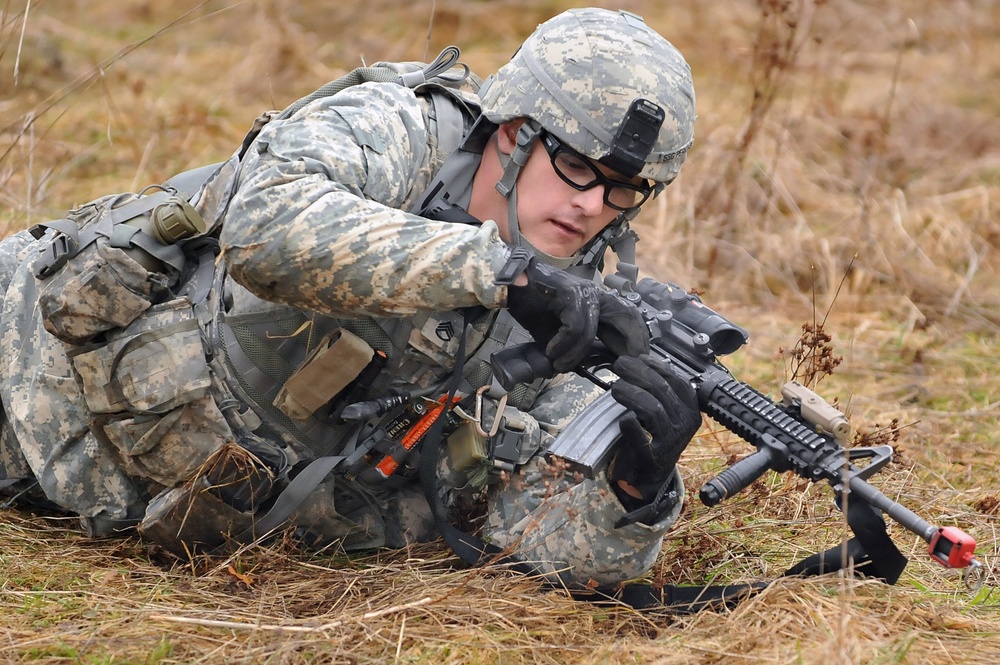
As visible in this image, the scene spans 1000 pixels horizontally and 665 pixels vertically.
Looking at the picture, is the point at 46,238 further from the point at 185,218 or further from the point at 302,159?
the point at 302,159

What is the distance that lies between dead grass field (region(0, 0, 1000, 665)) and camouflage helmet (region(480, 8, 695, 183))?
116cm

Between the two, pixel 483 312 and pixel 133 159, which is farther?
pixel 133 159

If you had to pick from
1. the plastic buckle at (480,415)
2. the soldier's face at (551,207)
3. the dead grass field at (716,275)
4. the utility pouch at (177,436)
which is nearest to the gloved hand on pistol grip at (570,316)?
the plastic buckle at (480,415)

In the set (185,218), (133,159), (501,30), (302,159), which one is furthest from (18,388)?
(501,30)

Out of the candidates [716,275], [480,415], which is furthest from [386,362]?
[716,275]

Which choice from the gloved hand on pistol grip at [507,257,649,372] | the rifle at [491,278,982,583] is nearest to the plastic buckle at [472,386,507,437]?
the rifle at [491,278,982,583]

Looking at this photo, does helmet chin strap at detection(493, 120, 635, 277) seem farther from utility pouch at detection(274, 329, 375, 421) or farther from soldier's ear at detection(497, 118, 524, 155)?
utility pouch at detection(274, 329, 375, 421)

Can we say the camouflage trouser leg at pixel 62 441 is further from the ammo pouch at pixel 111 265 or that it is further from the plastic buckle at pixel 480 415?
the plastic buckle at pixel 480 415

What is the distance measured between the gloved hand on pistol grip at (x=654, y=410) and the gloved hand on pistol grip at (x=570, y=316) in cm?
8

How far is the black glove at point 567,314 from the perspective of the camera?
2945 millimetres

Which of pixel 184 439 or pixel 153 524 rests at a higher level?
pixel 184 439

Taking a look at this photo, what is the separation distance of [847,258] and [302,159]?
4913 millimetres

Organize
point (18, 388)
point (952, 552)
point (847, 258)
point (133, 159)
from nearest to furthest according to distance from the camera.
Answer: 1. point (952, 552)
2. point (18, 388)
3. point (847, 258)
4. point (133, 159)

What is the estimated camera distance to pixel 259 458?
11.4 feet
